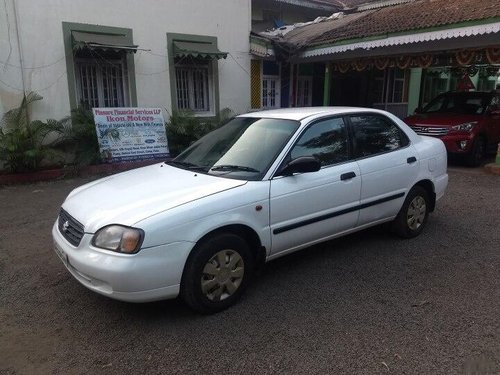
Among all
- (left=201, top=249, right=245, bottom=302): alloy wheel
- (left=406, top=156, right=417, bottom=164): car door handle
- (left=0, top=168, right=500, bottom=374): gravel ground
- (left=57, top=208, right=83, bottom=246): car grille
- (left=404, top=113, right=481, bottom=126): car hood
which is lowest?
(left=0, top=168, right=500, bottom=374): gravel ground

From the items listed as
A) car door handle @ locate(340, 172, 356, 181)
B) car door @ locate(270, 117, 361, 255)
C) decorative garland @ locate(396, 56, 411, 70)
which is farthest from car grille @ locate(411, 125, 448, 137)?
car door handle @ locate(340, 172, 356, 181)

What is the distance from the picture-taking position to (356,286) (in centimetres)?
383

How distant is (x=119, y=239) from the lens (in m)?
2.97

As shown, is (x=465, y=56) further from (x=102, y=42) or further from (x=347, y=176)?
(x=102, y=42)

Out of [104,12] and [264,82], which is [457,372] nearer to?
[104,12]

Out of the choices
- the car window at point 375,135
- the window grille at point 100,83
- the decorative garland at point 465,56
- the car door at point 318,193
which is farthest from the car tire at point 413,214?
the window grille at point 100,83

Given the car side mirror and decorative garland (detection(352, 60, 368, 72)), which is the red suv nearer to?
decorative garland (detection(352, 60, 368, 72))

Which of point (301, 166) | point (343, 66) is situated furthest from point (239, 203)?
point (343, 66)

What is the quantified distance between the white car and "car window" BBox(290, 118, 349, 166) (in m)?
0.01

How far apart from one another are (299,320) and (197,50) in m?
8.53

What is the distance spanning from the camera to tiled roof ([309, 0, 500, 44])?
8523 mm

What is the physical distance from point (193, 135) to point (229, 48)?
288 centimetres

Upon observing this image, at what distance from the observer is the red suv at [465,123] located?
9.35 m

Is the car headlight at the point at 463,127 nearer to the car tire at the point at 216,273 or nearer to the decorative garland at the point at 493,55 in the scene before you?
the decorative garland at the point at 493,55
